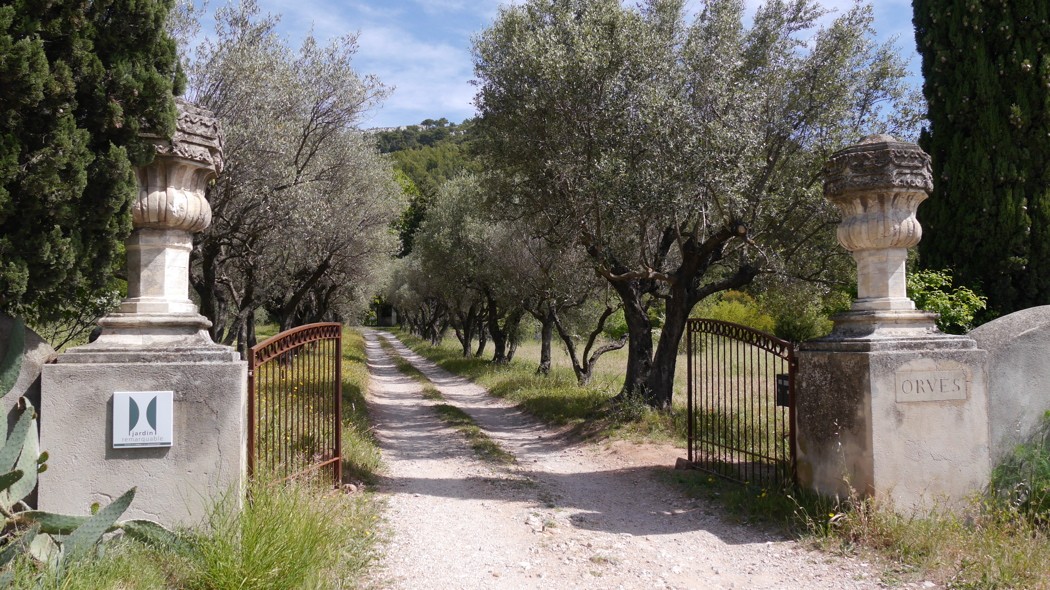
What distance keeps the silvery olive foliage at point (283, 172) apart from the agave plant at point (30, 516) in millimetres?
4228

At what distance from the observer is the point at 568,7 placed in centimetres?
1234

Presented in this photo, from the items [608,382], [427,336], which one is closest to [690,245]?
[608,382]

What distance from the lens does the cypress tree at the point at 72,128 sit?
15.7ft

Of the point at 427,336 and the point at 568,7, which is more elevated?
the point at 568,7

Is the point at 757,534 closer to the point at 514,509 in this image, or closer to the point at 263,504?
the point at 514,509

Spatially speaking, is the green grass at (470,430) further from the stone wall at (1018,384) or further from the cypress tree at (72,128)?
the cypress tree at (72,128)

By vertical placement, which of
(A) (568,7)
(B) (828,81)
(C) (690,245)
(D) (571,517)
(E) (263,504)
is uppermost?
(A) (568,7)

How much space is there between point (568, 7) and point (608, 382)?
31.6 ft

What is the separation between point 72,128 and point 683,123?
7289 mm

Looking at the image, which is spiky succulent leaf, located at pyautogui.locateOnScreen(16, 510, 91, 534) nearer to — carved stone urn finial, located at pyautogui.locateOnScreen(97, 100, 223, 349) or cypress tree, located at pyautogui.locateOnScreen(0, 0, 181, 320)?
carved stone urn finial, located at pyautogui.locateOnScreen(97, 100, 223, 349)

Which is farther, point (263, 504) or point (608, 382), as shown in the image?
point (608, 382)

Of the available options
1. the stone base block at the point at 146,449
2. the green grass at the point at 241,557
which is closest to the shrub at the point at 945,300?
the green grass at the point at 241,557

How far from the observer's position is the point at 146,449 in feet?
17.5

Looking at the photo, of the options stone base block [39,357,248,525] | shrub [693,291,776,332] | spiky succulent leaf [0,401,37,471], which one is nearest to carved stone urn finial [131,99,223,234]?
stone base block [39,357,248,525]
